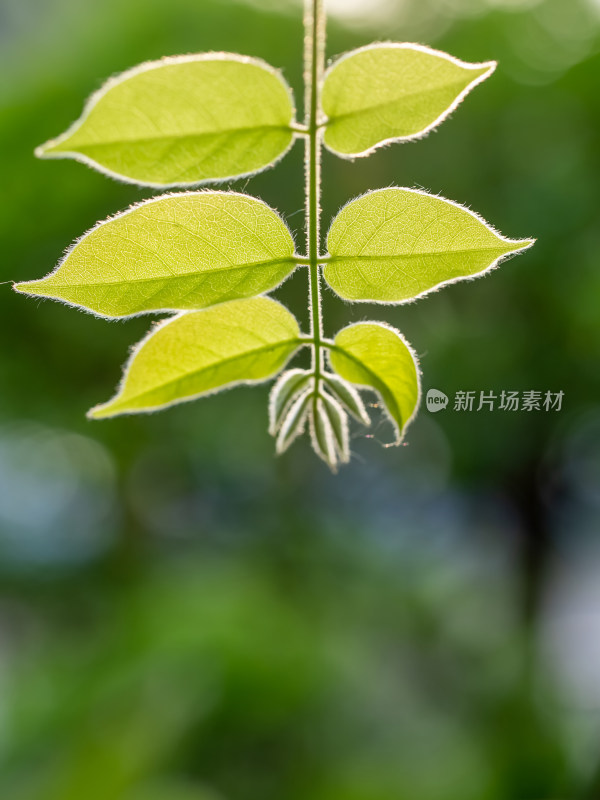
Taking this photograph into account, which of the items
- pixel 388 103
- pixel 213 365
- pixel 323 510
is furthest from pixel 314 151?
pixel 323 510

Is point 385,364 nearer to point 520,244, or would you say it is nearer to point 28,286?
point 520,244

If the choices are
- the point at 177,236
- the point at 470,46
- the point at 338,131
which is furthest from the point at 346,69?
the point at 470,46

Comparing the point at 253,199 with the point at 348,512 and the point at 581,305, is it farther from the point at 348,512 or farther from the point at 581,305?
the point at 348,512

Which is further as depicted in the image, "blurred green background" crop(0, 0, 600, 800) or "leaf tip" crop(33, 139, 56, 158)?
"blurred green background" crop(0, 0, 600, 800)

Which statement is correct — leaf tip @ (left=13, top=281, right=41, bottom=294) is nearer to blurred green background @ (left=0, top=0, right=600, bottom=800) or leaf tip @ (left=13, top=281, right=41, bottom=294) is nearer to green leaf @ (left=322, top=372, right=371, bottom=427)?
green leaf @ (left=322, top=372, right=371, bottom=427)

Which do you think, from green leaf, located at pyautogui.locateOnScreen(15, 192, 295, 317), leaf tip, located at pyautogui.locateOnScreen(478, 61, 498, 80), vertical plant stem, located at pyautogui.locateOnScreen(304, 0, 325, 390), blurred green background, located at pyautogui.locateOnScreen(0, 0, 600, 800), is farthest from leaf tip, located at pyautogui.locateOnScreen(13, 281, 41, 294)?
blurred green background, located at pyautogui.locateOnScreen(0, 0, 600, 800)

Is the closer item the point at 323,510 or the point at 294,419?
the point at 294,419
